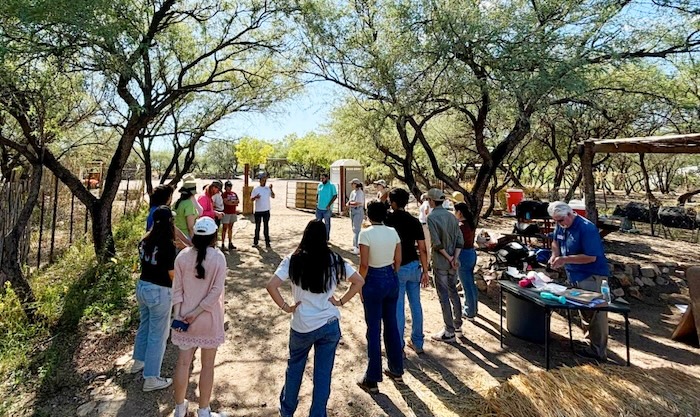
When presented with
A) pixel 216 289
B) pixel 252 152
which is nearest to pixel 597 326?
pixel 216 289

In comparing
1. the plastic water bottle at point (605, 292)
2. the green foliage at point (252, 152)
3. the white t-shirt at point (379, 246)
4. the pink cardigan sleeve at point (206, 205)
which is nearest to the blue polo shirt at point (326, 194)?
the pink cardigan sleeve at point (206, 205)

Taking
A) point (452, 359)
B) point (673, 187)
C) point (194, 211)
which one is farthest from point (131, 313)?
point (673, 187)

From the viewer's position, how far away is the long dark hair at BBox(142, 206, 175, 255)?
2.96 m

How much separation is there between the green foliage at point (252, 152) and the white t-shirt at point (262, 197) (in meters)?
39.2

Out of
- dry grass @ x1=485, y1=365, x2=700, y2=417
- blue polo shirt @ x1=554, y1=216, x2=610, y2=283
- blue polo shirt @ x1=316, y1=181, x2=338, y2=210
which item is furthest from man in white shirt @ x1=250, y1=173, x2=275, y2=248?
dry grass @ x1=485, y1=365, x2=700, y2=417

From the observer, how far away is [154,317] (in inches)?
123

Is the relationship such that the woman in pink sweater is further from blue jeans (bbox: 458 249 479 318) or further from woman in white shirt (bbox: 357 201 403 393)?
blue jeans (bbox: 458 249 479 318)

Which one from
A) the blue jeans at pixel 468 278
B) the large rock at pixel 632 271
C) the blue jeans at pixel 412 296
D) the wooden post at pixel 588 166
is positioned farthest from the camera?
the large rock at pixel 632 271

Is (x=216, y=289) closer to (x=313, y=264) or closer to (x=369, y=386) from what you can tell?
(x=313, y=264)

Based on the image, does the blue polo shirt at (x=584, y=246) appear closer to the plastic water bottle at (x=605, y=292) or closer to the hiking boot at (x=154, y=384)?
the plastic water bottle at (x=605, y=292)

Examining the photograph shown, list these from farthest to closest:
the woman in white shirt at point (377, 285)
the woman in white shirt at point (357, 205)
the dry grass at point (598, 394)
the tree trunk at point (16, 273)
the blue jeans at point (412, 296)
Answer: the woman in white shirt at point (357, 205), the tree trunk at point (16, 273), the blue jeans at point (412, 296), the woman in white shirt at point (377, 285), the dry grass at point (598, 394)

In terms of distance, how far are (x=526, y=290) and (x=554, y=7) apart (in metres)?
5.14

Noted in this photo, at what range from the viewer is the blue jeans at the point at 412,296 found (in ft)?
11.8

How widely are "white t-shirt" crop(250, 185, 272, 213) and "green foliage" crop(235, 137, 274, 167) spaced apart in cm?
3923
